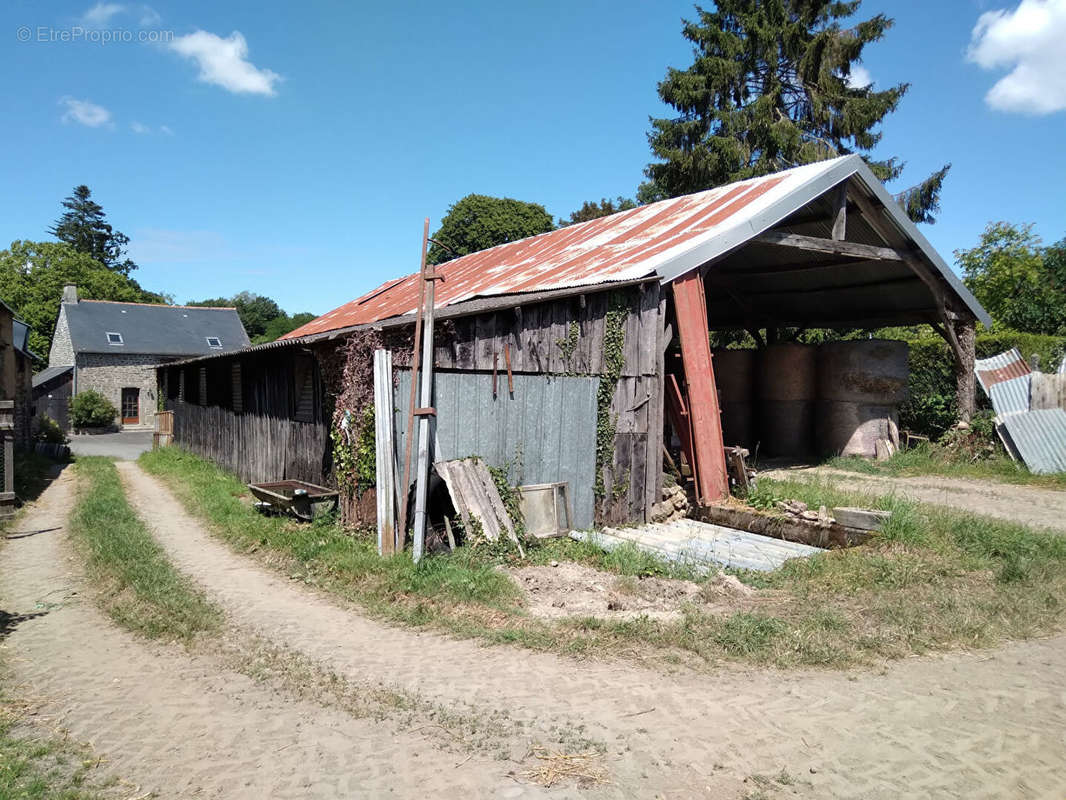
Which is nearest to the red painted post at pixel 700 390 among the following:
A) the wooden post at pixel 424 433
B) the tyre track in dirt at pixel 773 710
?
the wooden post at pixel 424 433

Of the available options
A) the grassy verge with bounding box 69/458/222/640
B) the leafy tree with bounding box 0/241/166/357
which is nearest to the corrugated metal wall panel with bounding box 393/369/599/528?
the grassy verge with bounding box 69/458/222/640

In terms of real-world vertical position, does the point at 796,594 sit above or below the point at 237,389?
below

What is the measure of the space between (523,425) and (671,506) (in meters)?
2.72

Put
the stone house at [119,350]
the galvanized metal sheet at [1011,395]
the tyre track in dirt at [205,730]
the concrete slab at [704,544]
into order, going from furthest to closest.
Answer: the stone house at [119,350]
the galvanized metal sheet at [1011,395]
the concrete slab at [704,544]
the tyre track in dirt at [205,730]

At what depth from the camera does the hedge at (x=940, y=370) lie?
16.2m

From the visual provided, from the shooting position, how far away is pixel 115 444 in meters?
26.6

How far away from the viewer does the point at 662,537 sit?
898cm

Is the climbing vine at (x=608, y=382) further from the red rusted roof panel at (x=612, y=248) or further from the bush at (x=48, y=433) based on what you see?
the bush at (x=48, y=433)

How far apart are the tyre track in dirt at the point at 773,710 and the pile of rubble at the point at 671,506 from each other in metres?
4.74

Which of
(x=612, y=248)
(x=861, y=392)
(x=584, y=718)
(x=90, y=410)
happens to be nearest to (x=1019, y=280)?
(x=861, y=392)

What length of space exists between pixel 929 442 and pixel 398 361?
13001 millimetres

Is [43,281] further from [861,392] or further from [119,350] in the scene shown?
[861,392]

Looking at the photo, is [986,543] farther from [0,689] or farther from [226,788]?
[0,689]

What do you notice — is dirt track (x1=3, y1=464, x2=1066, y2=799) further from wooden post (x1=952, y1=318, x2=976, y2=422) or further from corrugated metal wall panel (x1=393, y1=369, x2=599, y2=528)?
wooden post (x1=952, y1=318, x2=976, y2=422)
